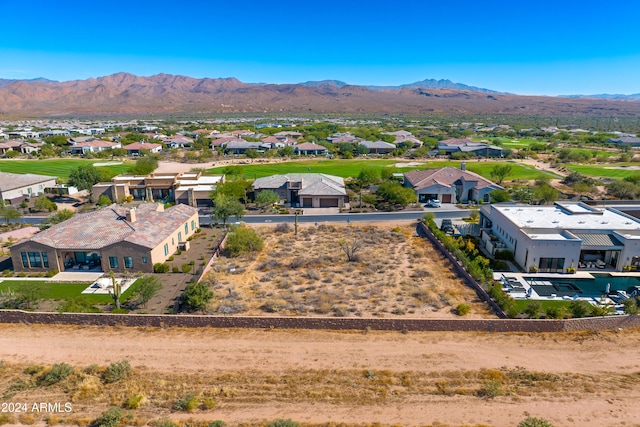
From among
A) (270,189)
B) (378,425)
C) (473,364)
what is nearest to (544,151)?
(270,189)

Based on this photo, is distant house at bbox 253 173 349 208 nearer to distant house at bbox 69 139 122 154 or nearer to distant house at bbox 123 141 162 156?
distant house at bbox 123 141 162 156

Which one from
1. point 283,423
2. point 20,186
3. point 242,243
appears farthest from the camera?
point 20,186

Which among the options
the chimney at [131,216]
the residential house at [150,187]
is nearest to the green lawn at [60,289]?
the chimney at [131,216]

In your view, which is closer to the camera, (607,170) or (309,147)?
(607,170)

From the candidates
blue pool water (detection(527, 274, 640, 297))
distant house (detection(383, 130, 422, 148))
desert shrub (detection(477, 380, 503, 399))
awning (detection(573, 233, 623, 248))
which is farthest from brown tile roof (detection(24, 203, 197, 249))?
distant house (detection(383, 130, 422, 148))

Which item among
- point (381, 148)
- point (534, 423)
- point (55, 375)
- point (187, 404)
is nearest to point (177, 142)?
point (381, 148)

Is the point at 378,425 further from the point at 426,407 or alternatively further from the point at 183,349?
the point at 183,349

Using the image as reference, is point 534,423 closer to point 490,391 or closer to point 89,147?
point 490,391
